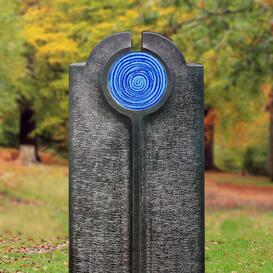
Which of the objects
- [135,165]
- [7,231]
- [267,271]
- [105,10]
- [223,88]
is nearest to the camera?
[135,165]

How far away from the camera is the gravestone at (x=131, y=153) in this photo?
6125 millimetres

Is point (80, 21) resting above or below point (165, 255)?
above

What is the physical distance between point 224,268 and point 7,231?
6.41 meters

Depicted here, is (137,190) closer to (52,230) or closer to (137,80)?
(137,80)

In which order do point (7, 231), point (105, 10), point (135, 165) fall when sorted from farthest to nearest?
point (105, 10) → point (7, 231) → point (135, 165)

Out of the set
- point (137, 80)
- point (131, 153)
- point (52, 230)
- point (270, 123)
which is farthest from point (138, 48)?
point (270, 123)

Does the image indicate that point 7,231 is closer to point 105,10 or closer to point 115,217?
point 115,217

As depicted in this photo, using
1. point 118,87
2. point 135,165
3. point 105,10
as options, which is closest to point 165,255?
point 135,165

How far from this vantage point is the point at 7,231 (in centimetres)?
1432

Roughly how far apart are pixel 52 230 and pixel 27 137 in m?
17.6

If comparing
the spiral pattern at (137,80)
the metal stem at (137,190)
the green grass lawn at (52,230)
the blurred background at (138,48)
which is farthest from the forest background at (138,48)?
the metal stem at (137,190)

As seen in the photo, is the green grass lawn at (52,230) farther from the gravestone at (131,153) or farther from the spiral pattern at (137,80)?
the spiral pattern at (137,80)

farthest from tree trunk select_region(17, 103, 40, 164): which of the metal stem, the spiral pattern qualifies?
the metal stem

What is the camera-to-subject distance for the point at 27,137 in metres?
32.2
